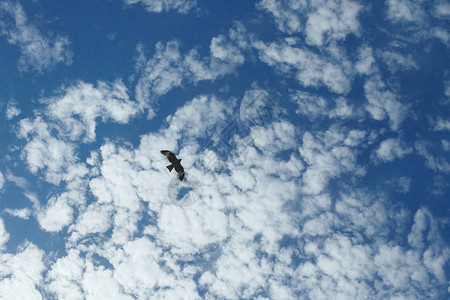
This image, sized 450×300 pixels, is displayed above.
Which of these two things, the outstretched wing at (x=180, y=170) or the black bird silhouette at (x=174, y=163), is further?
the outstretched wing at (x=180, y=170)

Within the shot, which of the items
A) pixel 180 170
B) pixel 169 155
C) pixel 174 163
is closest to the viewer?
pixel 169 155

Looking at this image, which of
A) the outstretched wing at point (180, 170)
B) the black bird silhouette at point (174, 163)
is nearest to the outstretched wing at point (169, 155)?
the black bird silhouette at point (174, 163)

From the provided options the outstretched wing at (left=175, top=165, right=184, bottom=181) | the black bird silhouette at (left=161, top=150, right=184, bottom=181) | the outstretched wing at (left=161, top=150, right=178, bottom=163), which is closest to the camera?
the outstretched wing at (left=161, top=150, right=178, bottom=163)

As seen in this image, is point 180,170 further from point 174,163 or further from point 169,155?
point 169,155

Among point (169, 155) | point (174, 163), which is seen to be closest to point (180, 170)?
point (174, 163)

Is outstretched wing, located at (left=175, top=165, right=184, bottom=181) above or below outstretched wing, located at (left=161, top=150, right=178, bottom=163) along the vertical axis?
below

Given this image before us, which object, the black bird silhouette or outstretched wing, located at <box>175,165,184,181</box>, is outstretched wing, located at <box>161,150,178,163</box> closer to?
the black bird silhouette

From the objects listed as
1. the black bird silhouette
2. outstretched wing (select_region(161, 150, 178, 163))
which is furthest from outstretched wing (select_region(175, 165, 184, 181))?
outstretched wing (select_region(161, 150, 178, 163))

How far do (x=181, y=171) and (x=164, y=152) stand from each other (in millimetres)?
2552

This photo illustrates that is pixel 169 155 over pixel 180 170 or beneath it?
over

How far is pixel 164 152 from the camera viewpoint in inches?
1172

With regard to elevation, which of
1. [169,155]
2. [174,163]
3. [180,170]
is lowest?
[180,170]

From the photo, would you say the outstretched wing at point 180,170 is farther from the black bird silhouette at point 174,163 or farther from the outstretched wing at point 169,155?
the outstretched wing at point 169,155

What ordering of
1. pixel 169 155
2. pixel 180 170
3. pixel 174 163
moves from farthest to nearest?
1. pixel 180 170
2. pixel 174 163
3. pixel 169 155
